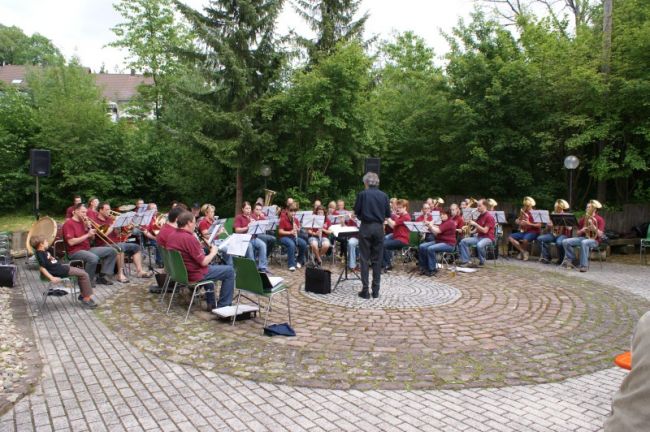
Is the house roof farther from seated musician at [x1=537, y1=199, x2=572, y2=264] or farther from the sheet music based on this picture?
seated musician at [x1=537, y1=199, x2=572, y2=264]

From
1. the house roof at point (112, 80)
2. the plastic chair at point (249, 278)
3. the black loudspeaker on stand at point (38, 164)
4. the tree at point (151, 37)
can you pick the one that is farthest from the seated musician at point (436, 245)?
the house roof at point (112, 80)

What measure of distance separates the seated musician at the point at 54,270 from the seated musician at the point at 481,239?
8.16m

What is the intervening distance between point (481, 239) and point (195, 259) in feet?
24.7

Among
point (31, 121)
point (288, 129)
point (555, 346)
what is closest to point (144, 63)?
point (31, 121)

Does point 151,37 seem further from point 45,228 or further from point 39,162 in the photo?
point 45,228

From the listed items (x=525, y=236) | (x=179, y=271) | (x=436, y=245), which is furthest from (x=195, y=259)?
(x=525, y=236)

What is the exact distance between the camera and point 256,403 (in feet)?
13.3

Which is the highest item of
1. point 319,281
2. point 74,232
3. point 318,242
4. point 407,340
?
point 74,232

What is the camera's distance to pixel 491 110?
17.1 m

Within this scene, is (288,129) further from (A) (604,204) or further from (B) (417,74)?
(A) (604,204)

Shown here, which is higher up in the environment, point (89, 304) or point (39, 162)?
point (39, 162)

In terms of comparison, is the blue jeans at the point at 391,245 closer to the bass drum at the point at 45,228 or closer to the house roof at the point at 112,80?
the bass drum at the point at 45,228

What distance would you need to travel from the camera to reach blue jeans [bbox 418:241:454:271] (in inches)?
400

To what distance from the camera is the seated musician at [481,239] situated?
1144 cm
